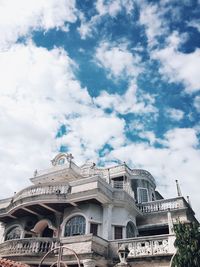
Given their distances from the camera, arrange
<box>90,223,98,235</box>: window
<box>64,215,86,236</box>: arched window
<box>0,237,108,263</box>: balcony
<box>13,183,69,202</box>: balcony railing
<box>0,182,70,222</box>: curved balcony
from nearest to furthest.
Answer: <box>0,237,108,263</box>: balcony → <box>90,223,98,235</box>: window → <box>64,215,86,236</box>: arched window → <box>0,182,70,222</box>: curved balcony → <box>13,183,69,202</box>: balcony railing

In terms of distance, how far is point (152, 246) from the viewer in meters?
15.1

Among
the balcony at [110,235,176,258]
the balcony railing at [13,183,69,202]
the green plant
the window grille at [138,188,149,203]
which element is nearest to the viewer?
the green plant

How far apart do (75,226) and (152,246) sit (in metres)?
A: 5.91

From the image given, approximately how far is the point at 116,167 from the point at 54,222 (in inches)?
334

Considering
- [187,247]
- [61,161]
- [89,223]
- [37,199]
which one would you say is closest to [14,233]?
[37,199]

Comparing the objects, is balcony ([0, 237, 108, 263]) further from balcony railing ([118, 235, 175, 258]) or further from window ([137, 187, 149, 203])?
window ([137, 187, 149, 203])

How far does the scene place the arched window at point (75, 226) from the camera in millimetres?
18609

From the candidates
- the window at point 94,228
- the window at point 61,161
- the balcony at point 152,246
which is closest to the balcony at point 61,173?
the window at point 61,161

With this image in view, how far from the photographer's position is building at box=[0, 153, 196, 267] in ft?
50.3

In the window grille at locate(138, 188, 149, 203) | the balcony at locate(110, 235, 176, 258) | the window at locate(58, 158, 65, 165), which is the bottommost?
the balcony at locate(110, 235, 176, 258)

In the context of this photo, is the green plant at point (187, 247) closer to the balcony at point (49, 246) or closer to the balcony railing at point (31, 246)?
the balcony at point (49, 246)

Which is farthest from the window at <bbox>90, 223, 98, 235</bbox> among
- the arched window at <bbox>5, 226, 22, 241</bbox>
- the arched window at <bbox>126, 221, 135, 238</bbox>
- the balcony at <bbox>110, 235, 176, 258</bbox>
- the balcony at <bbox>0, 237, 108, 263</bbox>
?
the arched window at <bbox>5, 226, 22, 241</bbox>

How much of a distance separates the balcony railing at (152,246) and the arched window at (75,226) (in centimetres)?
403

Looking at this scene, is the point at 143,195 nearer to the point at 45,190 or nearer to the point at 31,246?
the point at 45,190
